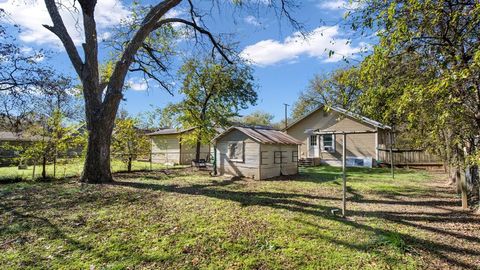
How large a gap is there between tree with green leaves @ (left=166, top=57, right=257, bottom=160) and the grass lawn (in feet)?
33.6

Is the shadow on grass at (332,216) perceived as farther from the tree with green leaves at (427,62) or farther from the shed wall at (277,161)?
the shed wall at (277,161)

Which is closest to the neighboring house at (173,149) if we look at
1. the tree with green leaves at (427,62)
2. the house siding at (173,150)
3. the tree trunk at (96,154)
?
the house siding at (173,150)

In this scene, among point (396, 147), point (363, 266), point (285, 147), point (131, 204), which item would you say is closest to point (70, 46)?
point (131, 204)

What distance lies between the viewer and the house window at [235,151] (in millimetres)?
13352

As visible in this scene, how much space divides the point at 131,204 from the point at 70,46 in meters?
7.12

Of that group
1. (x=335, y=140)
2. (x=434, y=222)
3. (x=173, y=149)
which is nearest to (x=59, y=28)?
(x=434, y=222)

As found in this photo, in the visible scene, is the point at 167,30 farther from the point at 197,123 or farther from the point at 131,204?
the point at 131,204

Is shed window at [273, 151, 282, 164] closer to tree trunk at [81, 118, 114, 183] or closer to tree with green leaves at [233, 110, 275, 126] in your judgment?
tree trunk at [81, 118, 114, 183]

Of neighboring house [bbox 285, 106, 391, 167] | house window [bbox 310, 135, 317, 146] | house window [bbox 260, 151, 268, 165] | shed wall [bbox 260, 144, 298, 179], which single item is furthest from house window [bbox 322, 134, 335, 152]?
house window [bbox 260, 151, 268, 165]

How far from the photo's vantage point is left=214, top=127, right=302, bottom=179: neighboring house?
502 inches

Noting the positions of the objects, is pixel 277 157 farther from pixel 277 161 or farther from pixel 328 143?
pixel 328 143

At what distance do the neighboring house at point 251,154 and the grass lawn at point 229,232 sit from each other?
4.42 m

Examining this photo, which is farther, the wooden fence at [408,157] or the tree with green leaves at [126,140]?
the wooden fence at [408,157]

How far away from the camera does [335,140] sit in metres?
20.8
